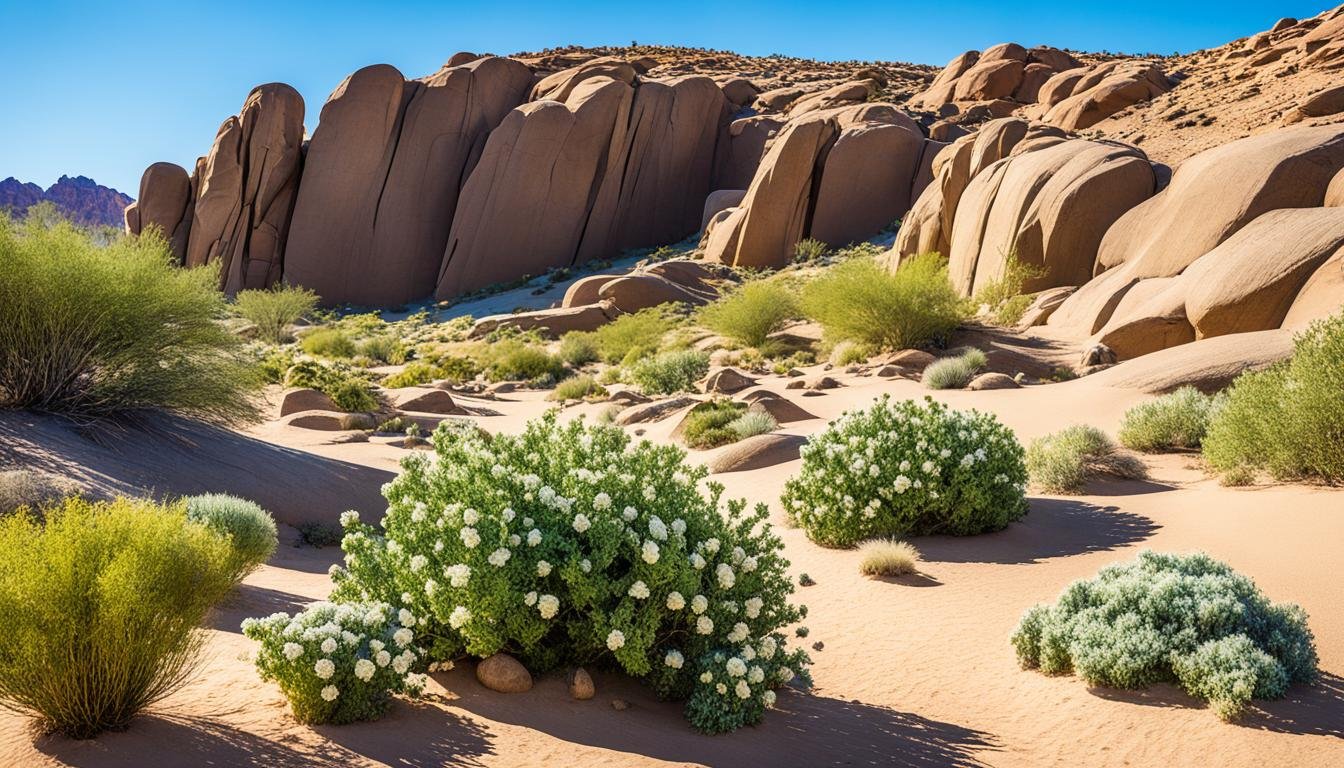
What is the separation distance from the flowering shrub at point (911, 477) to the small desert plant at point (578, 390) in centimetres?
1487

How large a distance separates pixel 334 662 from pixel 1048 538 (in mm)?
7828

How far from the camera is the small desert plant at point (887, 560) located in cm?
984

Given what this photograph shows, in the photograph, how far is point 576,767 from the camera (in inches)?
204

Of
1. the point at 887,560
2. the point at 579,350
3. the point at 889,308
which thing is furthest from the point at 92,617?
the point at 579,350

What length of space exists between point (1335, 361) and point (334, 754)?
1065cm

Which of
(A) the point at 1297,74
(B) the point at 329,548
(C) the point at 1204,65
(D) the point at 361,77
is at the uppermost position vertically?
(C) the point at 1204,65

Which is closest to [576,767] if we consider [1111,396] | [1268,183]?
[1111,396]

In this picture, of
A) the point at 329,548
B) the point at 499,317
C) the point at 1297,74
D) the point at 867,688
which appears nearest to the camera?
the point at 867,688

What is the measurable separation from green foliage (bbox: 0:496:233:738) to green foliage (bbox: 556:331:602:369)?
85.7ft

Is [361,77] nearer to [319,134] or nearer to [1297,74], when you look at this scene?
[319,134]

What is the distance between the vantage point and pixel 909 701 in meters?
6.97

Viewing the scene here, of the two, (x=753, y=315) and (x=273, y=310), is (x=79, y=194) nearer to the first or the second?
(x=273, y=310)

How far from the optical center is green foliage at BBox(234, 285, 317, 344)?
39.6 meters

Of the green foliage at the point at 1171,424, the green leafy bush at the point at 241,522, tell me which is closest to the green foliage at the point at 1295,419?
the green foliage at the point at 1171,424
